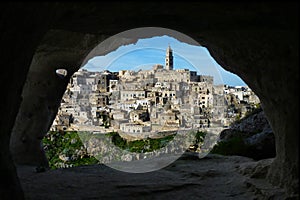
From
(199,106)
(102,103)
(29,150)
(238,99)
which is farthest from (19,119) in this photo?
(238,99)

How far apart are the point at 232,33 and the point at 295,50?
4.71 feet

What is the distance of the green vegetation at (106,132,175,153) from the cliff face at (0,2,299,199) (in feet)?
15.2

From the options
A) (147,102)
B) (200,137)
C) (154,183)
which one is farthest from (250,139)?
(154,183)

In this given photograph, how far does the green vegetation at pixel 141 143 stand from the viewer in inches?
373

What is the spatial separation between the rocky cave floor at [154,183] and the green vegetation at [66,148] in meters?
4.43

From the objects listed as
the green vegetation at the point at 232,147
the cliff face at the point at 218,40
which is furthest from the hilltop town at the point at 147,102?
the cliff face at the point at 218,40

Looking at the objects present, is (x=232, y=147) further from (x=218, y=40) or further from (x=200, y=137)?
(x=218, y=40)

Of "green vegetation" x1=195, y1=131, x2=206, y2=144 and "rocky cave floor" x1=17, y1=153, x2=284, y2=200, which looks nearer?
"rocky cave floor" x1=17, y1=153, x2=284, y2=200

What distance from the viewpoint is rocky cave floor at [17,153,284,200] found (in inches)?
172

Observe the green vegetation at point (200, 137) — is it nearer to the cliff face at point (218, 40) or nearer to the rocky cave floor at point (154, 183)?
the rocky cave floor at point (154, 183)

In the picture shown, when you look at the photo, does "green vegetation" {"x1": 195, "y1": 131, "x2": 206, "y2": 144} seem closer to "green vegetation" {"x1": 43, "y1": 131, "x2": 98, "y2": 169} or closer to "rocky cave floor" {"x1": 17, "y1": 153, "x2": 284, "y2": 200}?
"green vegetation" {"x1": 43, "y1": 131, "x2": 98, "y2": 169}

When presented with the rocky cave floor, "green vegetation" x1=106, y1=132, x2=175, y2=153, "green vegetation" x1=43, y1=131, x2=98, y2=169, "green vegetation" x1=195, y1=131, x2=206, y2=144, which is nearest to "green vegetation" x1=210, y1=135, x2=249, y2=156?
"green vegetation" x1=195, y1=131, x2=206, y2=144

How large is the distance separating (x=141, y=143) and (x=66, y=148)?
10.2ft

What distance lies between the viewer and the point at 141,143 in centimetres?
952
